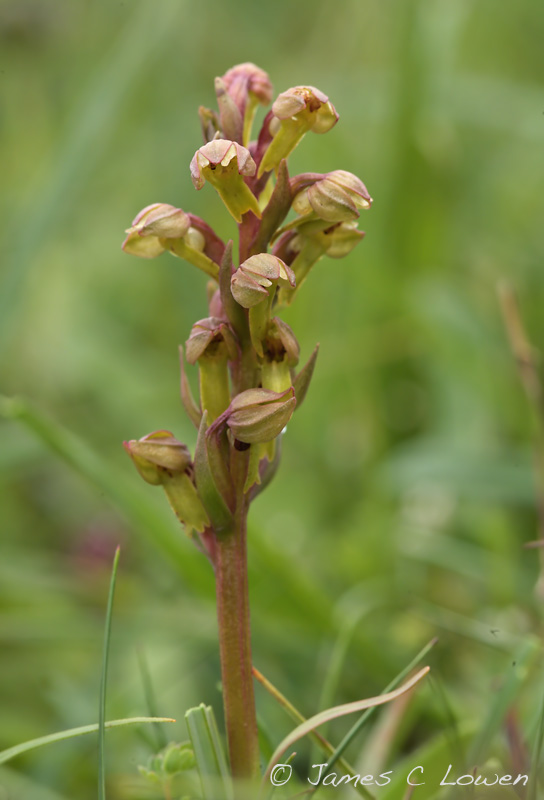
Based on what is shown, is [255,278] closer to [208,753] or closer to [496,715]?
[208,753]

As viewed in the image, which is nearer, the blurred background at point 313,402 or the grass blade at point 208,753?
the grass blade at point 208,753

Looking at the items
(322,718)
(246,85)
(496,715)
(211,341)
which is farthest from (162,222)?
(496,715)

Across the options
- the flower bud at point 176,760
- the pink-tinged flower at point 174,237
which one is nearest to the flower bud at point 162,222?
the pink-tinged flower at point 174,237

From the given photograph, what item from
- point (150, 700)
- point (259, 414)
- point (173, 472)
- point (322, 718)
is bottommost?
point (150, 700)

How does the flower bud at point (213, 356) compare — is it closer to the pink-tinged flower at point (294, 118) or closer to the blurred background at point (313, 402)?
the pink-tinged flower at point (294, 118)

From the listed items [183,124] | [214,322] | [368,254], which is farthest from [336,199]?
[183,124]

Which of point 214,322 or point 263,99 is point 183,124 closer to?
point 263,99

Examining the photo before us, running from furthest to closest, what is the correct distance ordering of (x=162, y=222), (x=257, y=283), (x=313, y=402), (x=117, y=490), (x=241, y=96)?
(x=313, y=402) < (x=117, y=490) < (x=241, y=96) < (x=162, y=222) < (x=257, y=283)
